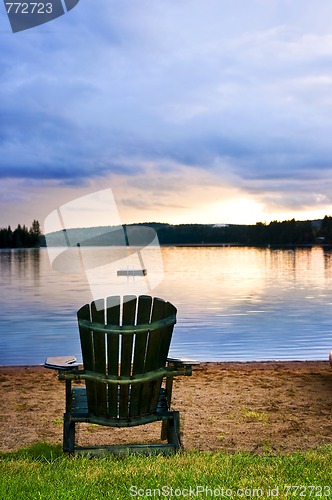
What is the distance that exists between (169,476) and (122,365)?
0.93 m

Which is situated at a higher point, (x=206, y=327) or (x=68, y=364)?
(x=68, y=364)

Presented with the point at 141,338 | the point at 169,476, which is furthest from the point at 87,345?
the point at 169,476

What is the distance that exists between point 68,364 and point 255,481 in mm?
1600

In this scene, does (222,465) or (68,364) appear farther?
(68,364)

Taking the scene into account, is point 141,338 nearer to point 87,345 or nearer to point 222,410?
point 87,345

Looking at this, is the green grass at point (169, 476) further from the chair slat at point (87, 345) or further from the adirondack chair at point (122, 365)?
the chair slat at point (87, 345)

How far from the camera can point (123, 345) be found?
4715 mm

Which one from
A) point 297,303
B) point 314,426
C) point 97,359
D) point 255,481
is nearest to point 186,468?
point 255,481

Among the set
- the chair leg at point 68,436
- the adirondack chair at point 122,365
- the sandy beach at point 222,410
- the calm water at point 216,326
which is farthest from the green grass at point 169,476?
the calm water at point 216,326

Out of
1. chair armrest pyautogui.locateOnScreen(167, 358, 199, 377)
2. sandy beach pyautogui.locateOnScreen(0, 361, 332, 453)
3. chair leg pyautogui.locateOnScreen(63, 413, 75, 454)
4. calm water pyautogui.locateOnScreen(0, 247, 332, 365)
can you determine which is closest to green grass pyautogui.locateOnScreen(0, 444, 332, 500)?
chair leg pyautogui.locateOnScreen(63, 413, 75, 454)

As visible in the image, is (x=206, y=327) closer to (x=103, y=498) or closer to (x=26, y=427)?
(x=26, y=427)

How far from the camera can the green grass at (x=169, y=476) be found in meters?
3.83

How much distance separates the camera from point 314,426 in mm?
6160

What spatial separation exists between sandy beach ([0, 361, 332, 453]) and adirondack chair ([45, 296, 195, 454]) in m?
0.83
